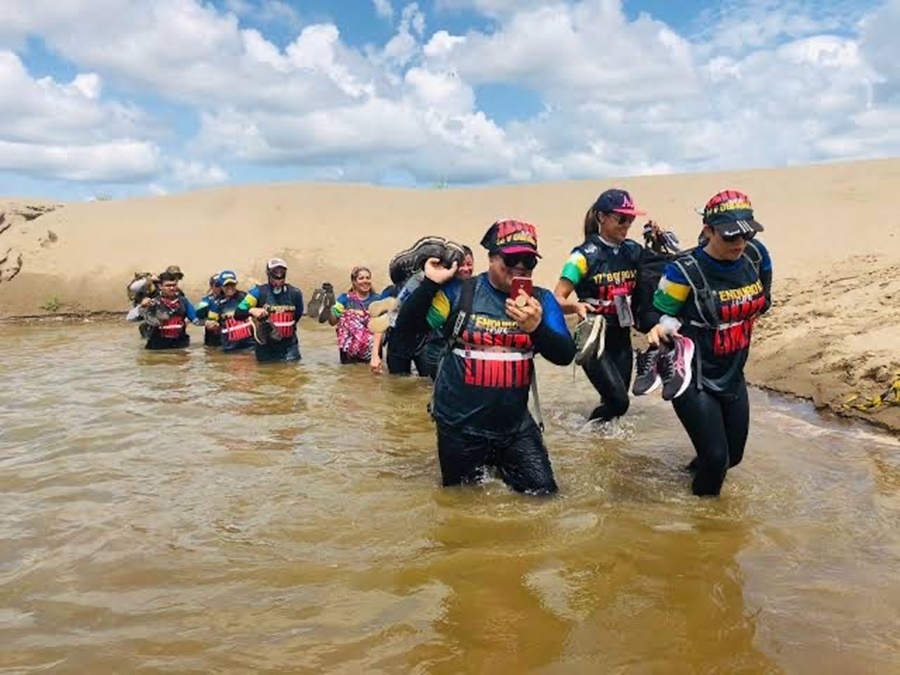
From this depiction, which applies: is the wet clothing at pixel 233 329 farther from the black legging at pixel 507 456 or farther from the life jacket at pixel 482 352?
the life jacket at pixel 482 352

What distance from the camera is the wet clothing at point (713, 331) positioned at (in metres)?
4.49

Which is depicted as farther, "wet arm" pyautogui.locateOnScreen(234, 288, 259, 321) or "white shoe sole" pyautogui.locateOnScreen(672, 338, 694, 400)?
"wet arm" pyautogui.locateOnScreen(234, 288, 259, 321)

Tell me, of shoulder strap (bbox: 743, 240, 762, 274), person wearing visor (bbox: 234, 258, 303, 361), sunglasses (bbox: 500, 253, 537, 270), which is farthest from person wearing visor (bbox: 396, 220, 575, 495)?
person wearing visor (bbox: 234, 258, 303, 361)

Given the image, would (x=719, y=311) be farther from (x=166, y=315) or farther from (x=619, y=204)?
(x=166, y=315)

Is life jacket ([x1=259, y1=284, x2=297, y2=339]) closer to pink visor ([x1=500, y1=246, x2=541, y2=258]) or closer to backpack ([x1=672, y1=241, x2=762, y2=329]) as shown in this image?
pink visor ([x1=500, y1=246, x2=541, y2=258])

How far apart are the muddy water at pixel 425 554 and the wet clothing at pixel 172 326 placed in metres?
5.21

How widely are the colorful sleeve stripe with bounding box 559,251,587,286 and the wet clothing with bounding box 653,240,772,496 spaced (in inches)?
52.5

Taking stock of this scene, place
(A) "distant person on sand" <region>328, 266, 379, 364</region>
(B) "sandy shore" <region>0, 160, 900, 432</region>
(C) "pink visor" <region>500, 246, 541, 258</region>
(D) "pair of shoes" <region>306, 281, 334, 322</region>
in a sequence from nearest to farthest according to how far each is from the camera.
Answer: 1. (C) "pink visor" <region>500, 246, 541, 258</region>
2. (A) "distant person on sand" <region>328, 266, 379, 364</region>
3. (B) "sandy shore" <region>0, 160, 900, 432</region>
4. (D) "pair of shoes" <region>306, 281, 334, 322</region>

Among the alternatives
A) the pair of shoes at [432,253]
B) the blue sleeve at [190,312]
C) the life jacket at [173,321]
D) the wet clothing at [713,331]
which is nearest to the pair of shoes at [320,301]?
the blue sleeve at [190,312]

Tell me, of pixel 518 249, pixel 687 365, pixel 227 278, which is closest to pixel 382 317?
pixel 518 249

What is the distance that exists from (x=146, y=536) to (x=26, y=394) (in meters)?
5.41

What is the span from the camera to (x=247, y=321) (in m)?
11.8

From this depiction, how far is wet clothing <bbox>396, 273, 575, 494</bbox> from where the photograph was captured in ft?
14.1

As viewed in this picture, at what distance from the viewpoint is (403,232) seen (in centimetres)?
2055
